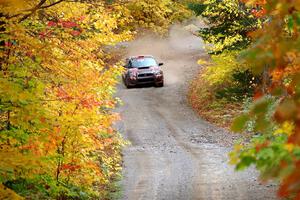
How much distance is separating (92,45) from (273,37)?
26.4 feet

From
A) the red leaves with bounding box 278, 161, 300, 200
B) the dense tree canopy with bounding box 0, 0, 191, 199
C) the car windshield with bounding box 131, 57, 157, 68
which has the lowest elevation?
the car windshield with bounding box 131, 57, 157, 68

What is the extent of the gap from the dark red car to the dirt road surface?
50 cm

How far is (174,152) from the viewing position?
1822 cm

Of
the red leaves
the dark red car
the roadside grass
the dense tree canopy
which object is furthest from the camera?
the dark red car

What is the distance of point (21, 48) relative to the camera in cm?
884

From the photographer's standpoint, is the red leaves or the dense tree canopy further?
the dense tree canopy

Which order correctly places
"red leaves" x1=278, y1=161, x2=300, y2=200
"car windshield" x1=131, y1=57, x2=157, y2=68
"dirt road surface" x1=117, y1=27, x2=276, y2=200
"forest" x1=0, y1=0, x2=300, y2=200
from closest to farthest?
1. "red leaves" x1=278, y1=161, x2=300, y2=200
2. "forest" x1=0, y1=0, x2=300, y2=200
3. "dirt road surface" x1=117, y1=27, x2=276, y2=200
4. "car windshield" x1=131, y1=57, x2=157, y2=68

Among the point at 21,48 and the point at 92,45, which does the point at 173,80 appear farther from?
the point at 21,48

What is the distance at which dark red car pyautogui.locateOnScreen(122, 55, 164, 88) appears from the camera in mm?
29141

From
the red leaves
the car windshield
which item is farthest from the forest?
the car windshield

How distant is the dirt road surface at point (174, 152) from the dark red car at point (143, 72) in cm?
50

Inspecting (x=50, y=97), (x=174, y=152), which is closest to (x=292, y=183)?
(x=50, y=97)

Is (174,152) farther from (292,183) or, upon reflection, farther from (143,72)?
(292,183)

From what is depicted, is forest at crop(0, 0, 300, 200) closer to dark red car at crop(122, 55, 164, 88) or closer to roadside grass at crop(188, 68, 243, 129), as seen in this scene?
roadside grass at crop(188, 68, 243, 129)
